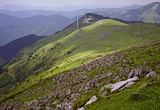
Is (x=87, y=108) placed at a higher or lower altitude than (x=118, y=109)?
Answer: lower

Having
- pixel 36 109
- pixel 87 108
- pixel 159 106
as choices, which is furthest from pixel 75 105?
pixel 36 109

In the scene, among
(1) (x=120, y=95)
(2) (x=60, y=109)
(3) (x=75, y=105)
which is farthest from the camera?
(2) (x=60, y=109)

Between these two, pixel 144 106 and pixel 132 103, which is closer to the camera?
pixel 144 106

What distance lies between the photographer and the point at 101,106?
19.2 metres

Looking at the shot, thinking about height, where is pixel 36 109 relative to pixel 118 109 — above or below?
below

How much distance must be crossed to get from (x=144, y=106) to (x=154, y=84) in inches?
194

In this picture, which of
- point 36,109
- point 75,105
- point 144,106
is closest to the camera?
point 144,106

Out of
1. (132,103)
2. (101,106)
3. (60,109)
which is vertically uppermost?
(132,103)

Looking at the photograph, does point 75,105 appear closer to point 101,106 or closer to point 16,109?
point 101,106

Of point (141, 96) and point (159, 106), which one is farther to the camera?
point (141, 96)

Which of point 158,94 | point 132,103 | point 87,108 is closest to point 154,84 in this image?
point 158,94

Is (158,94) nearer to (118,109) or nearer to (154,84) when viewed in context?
(154,84)

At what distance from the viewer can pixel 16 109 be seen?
2100 inches

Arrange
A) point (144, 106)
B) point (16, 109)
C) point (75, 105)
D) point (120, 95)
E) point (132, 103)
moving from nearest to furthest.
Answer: point (144, 106) → point (132, 103) → point (120, 95) → point (75, 105) → point (16, 109)
